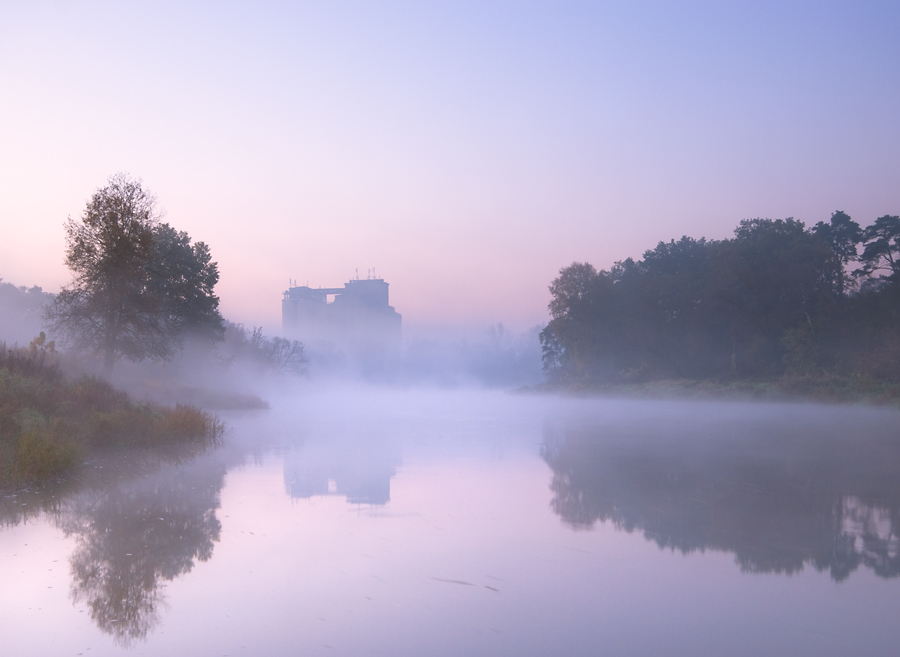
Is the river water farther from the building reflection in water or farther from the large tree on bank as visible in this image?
the large tree on bank

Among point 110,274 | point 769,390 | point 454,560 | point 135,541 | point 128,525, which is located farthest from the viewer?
point 769,390

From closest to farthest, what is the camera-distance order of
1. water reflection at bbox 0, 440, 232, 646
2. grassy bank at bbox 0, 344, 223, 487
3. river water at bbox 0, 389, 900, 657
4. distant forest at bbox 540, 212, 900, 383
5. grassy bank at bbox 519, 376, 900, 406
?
river water at bbox 0, 389, 900, 657 < water reflection at bbox 0, 440, 232, 646 < grassy bank at bbox 0, 344, 223, 487 < grassy bank at bbox 519, 376, 900, 406 < distant forest at bbox 540, 212, 900, 383

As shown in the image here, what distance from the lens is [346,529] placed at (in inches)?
316

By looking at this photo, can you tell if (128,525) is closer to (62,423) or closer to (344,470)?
(344,470)

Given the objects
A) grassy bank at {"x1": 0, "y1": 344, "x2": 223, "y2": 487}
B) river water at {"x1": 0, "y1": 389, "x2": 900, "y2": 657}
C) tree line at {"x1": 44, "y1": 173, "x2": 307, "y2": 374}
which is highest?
tree line at {"x1": 44, "y1": 173, "x2": 307, "y2": 374}

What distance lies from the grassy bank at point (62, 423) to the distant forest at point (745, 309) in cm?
3483

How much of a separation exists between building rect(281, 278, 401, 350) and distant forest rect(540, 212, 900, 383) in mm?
62227

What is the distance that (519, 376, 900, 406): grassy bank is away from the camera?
34969 millimetres

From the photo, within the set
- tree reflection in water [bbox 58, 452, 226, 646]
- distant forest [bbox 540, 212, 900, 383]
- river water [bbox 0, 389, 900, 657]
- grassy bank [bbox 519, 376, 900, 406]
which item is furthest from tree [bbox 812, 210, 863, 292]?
tree reflection in water [bbox 58, 452, 226, 646]

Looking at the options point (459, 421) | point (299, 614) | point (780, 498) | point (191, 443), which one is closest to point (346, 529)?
point (299, 614)

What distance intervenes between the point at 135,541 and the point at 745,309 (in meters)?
47.9

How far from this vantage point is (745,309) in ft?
159

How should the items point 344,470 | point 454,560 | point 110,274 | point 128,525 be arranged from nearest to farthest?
point 454,560, point 128,525, point 344,470, point 110,274

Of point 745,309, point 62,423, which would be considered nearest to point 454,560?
point 62,423
